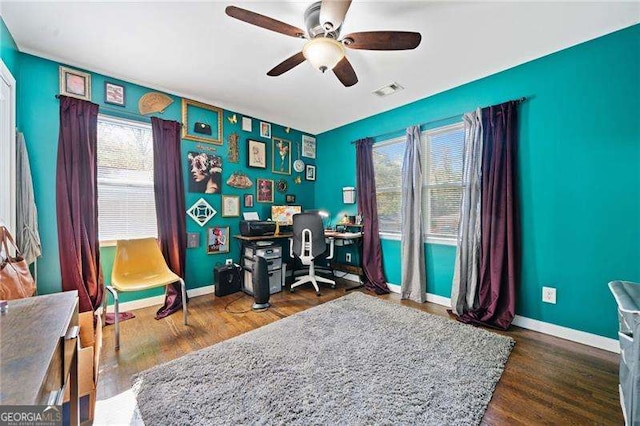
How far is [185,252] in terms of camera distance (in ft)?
9.62

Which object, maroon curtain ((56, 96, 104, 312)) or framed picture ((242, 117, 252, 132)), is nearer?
maroon curtain ((56, 96, 104, 312))

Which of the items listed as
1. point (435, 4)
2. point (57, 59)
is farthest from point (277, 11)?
point (57, 59)

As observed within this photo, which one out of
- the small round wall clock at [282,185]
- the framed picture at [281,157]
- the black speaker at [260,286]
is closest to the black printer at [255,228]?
the black speaker at [260,286]

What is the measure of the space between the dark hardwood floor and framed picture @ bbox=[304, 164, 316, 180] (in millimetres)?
2373

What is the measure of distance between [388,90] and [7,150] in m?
3.51

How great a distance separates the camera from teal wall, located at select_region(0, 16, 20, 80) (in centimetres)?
179

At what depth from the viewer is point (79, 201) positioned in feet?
7.57

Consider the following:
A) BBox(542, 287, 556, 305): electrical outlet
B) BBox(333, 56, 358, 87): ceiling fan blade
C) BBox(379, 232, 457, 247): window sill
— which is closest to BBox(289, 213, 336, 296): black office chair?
BBox(379, 232, 457, 247): window sill

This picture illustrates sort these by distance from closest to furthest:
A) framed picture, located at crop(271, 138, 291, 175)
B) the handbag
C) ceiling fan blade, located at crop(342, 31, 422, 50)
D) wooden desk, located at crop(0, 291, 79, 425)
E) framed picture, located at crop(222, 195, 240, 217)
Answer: wooden desk, located at crop(0, 291, 79, 425)
the handbag
ceiling fan blade, located at crop(342, 31, 422, 50)
framed picture, located at crop(222, 195, 240, 217)
framed picture, located at crop(271, 138, 291, 175)

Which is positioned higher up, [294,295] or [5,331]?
[5,331]

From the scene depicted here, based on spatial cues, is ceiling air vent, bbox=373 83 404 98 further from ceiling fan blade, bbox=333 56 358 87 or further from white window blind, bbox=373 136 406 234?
ceiling fan blade, bbox=333 56 358 87

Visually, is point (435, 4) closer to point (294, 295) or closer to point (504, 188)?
point (504, 188)

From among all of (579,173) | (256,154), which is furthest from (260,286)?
(579,173)

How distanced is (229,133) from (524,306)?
392 centimetres
